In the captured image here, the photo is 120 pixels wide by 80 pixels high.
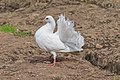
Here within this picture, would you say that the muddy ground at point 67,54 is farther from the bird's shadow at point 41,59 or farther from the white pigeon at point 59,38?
the white pigeon at point 59,38

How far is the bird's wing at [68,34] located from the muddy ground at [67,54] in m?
0.39

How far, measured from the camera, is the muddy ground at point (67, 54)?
934 cm

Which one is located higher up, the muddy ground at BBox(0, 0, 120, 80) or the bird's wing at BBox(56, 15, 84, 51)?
the bird's wing at BBox(56, 15, 84, 51)

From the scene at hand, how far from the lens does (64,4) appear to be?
15.8 metres

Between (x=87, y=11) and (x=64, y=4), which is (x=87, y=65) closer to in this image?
(x=87, y=11)

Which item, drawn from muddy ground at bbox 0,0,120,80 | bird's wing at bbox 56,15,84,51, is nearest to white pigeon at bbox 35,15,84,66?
bird's wing at bbox 56,15,84,51

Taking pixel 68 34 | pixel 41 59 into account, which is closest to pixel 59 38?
pixel 68 34

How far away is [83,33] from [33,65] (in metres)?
3.47

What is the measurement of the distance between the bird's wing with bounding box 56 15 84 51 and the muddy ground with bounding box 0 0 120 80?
385mm

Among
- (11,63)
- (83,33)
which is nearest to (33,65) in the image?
(11,63)

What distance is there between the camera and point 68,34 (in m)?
9.73

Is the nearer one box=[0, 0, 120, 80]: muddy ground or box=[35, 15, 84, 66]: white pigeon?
box=[0, 0, 120, 80]: muddy ground

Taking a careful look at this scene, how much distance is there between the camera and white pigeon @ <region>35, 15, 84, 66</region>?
9570mm

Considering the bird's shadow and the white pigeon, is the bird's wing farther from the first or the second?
the bird's shadow
